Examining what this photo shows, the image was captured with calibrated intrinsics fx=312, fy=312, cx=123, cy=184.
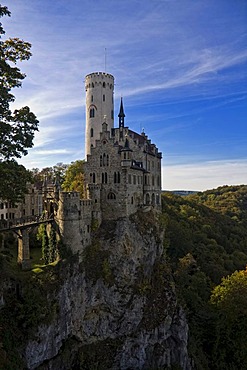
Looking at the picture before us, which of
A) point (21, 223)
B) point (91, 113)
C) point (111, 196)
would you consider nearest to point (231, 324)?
point (111, 196)

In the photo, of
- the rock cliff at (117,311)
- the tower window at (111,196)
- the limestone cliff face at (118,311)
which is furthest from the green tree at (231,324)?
the tower window at (111,196)

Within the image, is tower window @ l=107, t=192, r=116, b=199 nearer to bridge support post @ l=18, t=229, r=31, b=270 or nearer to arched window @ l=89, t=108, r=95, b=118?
bridge support post @ l=18, t=229, r=31, b=270

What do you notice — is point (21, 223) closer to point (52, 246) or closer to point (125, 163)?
point (52, 246)

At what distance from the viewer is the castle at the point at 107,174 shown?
35.2 metres

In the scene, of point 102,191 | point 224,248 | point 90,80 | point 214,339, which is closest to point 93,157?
point 102,191

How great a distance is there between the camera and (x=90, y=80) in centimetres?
4784

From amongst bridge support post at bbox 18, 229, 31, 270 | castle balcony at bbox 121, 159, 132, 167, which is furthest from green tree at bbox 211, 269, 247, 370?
bridge support post at bbox 18, 229, 31, 270

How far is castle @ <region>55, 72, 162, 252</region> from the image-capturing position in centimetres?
A: 3518

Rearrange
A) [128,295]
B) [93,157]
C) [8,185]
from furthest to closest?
[93,157], [128,295], [8,185]

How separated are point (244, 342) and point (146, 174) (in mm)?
29164

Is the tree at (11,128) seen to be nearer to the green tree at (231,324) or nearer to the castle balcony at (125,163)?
the castle balcony at (125,163)

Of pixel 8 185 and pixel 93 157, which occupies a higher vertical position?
pixel 93 157

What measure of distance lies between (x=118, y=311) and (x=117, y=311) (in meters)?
0.13

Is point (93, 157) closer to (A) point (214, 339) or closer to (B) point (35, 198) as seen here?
(B) point (35, 198)
